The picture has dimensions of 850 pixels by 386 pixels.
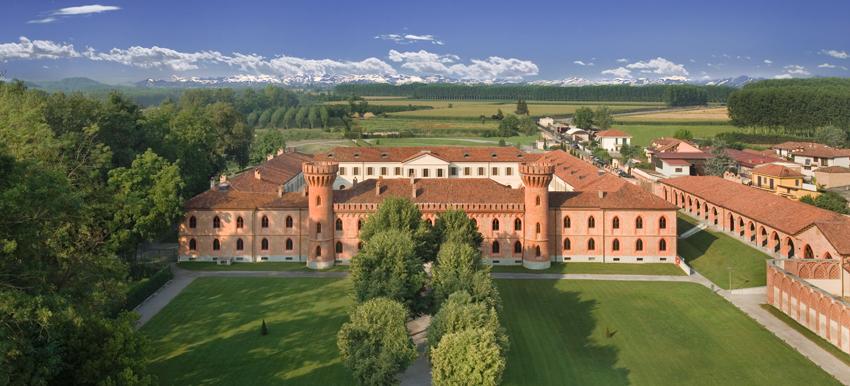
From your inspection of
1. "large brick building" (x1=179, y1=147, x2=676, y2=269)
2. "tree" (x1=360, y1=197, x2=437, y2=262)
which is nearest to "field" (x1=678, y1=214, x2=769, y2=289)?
"large brick building" (x1=179, y1=147, x2=676, y2=269)

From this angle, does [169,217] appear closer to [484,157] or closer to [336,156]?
[336,156]

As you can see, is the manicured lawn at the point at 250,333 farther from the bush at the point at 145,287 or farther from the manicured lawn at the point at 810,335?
the manicured lawn at the point at 810,335

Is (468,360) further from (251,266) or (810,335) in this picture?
(251,266)

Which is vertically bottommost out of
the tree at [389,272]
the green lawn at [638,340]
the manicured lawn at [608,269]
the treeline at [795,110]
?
the green lawn at [638,340]

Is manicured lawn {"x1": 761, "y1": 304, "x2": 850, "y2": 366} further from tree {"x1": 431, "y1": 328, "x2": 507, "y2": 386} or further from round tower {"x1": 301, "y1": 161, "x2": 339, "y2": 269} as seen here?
round tower {"x1": 301, "y1": 161, "x2": 339, "y2": 269}

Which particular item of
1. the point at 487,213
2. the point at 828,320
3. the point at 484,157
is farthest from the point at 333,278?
the point at 484,157

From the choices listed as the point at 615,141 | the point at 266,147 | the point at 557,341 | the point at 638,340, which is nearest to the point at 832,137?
the point at 615,141

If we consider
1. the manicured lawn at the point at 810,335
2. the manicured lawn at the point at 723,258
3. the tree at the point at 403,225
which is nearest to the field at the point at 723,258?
the manicured lawn at the point at 723,258
